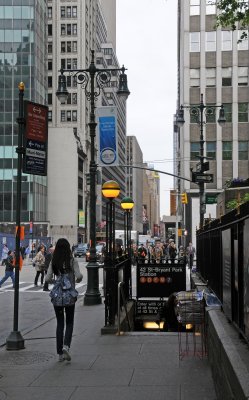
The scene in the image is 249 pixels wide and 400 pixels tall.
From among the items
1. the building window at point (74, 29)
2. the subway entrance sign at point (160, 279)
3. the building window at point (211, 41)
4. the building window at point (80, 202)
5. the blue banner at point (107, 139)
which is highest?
the building window at point (74, 29)

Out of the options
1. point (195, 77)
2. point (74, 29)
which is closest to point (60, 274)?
point (195, 77)

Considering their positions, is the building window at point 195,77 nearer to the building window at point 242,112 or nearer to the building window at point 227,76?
the building window at point 227,76

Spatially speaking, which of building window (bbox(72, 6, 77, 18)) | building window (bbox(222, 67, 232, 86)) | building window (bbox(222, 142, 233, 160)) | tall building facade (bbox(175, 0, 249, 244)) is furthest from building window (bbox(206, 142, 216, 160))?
building window (bbox(72, 6, 77, 18))

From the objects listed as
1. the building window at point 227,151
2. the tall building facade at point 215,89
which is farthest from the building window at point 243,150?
the building window at point 227,151

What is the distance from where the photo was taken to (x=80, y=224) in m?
93.1

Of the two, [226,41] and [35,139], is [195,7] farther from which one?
[35,139]

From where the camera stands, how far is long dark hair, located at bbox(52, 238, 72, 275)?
8391 mm

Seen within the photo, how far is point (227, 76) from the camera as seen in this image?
197ft

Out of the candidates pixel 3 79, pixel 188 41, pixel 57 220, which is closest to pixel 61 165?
pixel 57 220

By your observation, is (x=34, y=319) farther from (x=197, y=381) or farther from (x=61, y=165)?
(x=61, y=165)

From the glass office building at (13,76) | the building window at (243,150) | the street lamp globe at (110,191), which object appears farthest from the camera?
the glass office building at (13,76)

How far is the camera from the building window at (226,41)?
59.7 metres

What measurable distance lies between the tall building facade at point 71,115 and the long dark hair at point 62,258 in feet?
236

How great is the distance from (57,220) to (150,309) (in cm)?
7631
